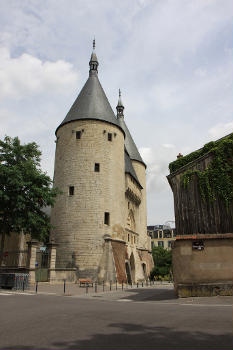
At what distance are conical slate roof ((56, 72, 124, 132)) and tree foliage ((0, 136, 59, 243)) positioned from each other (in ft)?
26.3

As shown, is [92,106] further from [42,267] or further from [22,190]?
[42,267]

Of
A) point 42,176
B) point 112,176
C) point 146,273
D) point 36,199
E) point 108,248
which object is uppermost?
point 112,176

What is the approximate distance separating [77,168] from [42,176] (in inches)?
257

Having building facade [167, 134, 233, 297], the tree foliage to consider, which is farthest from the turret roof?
building facade [167, 134, 233, 297]

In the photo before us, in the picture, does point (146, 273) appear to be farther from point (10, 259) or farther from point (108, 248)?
point (10, 259)

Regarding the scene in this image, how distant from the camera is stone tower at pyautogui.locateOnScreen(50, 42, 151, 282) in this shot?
22984 millimetres

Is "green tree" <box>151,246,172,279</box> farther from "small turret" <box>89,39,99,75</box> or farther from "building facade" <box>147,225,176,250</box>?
"building facade" <box>147,225,176,250</box>

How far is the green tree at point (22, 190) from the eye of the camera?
17.8 meters

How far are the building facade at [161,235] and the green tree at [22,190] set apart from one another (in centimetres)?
5867

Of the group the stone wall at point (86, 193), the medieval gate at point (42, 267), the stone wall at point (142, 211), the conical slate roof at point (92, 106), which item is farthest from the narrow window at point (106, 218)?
the stone wall at point (142, 211)

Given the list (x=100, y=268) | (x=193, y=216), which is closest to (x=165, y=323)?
(x=193, y=216)

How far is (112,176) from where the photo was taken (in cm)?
2622

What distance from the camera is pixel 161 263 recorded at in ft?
129

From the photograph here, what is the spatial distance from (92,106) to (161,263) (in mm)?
23866
